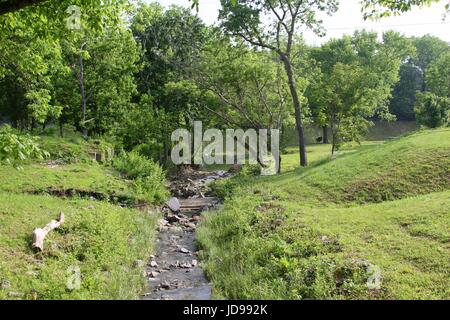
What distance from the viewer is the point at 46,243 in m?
9.81

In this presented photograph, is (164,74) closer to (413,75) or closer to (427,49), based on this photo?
(413,75)

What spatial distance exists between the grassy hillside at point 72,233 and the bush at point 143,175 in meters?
0.26

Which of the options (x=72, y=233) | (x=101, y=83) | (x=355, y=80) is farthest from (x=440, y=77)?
(x=72, y=233)

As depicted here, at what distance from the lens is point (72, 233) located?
1071 cm

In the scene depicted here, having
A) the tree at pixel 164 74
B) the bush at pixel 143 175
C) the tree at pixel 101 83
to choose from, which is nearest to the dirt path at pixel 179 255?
the bush at pixel 143 175

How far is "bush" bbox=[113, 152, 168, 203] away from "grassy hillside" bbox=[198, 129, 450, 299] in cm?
308

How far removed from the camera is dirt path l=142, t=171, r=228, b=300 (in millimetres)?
8969

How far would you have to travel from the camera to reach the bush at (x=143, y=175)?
1742 cm

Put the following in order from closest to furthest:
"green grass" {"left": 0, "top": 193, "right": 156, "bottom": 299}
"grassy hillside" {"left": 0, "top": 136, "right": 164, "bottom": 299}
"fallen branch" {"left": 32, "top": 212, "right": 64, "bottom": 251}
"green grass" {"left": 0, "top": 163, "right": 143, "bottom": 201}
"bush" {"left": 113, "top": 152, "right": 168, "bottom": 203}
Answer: "green grass" {"left": 0, "top": 193, "right": 156, "bottom": 299}, "grassy hillside" {"left": 0, "top": 136, "right": 164, "bottom": 299}, "fallen branch" {"left": 32, "top": 212, "right": 64, "bottom": 251}, "green grass" {"left": 0, "top": 163, "right": 143, "bottom": 201}, "bush" {"left": 113, "top": 152, "right": 168, "bottom": 203}

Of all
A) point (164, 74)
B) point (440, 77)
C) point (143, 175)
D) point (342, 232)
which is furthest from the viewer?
point (440, 77)

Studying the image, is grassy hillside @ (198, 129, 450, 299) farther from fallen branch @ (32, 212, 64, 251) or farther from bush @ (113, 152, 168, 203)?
fallen branch @ (32, 212, 64, 251)

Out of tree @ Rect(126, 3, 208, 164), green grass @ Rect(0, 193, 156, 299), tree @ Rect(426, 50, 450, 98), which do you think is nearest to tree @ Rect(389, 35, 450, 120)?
tree @ Rect(426, 50, 450, 98)

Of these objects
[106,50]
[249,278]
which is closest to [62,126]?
[106,50]

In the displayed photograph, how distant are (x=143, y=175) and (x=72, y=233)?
29.0 ft
